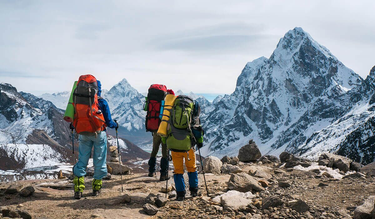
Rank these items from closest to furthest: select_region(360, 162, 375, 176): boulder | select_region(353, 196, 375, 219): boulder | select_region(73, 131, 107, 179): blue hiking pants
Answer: select_region(353, 196, 375, 219): boulder, select_region(73, 131, 107, 179): blue hiking pants, select_region(360, 162, 375, 176): boulder

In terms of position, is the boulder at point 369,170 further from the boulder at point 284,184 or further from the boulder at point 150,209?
the boulder at point 150,209

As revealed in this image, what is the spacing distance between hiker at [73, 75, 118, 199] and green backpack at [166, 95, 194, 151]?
90.2 inches

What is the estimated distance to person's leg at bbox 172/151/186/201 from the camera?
972 cm

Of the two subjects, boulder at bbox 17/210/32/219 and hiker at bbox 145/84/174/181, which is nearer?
boulder at bbox 17/210/32/219

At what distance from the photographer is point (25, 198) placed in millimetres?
10531

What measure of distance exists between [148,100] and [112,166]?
219 inches

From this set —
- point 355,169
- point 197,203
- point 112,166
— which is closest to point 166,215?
point 197,203

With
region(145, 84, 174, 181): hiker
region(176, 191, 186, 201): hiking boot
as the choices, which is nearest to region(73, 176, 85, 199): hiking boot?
region(176, 191, 186, 201): hiking boot

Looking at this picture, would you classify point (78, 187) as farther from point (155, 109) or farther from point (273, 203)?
point (273, 203)

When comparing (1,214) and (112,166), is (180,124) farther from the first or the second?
(112,166)

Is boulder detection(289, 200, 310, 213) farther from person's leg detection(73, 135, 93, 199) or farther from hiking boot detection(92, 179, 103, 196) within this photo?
person's leg detection(73, 135, 93, 199)

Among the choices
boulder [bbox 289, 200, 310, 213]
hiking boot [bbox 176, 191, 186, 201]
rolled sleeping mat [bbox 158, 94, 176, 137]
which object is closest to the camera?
boulder [bbox 289, 200, 310, 213]

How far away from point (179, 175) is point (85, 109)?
3793mm

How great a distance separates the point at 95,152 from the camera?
10.8m
